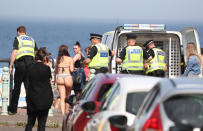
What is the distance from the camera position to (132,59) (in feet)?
53.4

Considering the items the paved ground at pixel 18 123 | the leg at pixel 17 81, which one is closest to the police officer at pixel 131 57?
the paved ground at pixel 18 123

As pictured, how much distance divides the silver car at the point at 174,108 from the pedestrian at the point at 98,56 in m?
9.00

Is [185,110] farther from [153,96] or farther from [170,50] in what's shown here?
[170,50]

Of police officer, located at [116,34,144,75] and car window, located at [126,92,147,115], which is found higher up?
police officer, located at [116,34,144,75]

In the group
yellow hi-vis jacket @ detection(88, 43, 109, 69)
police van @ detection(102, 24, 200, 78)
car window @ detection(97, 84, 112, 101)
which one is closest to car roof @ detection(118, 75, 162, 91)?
car window @ detection(97, 84, 112, 101)

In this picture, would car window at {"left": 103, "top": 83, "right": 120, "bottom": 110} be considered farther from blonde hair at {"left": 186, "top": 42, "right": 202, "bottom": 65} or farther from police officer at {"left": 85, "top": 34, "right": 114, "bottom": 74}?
blonde hair at {"left": 186, "top": 42, "right": 202, "bottom": 65}

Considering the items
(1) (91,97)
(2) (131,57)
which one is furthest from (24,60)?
(1) (91,97)

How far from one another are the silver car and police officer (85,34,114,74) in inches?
356

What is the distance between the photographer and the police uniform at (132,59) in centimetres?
1622

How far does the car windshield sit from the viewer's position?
22.5ft

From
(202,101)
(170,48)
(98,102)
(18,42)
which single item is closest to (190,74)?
(170,48)

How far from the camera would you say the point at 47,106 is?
41.2 ft

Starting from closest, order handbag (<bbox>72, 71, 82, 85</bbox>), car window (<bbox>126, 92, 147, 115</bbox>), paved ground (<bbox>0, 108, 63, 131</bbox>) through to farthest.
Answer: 1. car window (<bbox>126, 92, 147, 115</bbox>)
2. paved ground (<bbox>0, 108, 63, 131</bbox>)
3. handbag (<bbox>72, 71, 82, 85</bbox>)

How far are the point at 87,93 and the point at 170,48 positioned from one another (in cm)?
736
